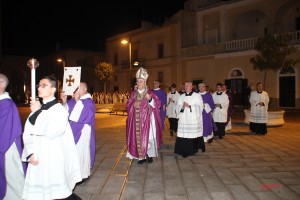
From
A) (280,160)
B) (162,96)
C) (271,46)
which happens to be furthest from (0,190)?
(271,46)

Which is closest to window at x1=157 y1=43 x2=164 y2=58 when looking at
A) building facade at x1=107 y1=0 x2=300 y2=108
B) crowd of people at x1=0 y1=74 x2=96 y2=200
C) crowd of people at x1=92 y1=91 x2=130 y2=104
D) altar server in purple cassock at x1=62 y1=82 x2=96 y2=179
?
building facade at x1=107 y1=0 x2=300 y2=108

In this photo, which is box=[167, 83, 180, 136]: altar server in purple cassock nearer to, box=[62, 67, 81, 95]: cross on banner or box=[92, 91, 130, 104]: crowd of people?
box=[62, 67, 81, 95]: cross on banner

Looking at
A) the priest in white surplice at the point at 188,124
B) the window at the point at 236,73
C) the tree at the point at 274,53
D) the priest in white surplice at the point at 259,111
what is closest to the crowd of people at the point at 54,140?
the priest in white surplice at the point at 188,124

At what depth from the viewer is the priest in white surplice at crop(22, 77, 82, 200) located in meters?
3.31

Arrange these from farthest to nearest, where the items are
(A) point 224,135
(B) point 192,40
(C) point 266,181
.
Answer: (B) point 192,40 → (A) point 224,135 → (C) point 266,181

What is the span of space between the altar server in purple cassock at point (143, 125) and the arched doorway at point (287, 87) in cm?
1695

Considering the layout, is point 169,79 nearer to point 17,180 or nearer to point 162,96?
point 162,96

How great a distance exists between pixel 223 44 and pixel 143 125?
64.6ft

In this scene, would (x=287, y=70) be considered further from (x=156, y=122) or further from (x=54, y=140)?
(x=54, y=140)

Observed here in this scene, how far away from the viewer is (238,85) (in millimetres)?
23703

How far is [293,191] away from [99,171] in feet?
11.3

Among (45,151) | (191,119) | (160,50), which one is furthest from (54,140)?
(160,50)

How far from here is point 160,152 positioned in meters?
7.57

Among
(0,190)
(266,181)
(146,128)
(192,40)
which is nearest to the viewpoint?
(0,190)
